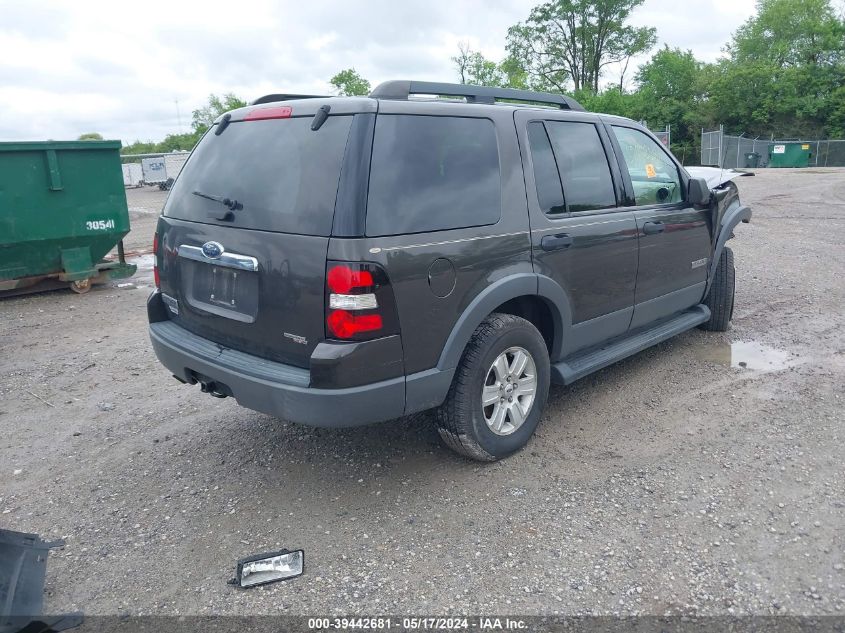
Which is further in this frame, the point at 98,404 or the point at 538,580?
the point at 98,404

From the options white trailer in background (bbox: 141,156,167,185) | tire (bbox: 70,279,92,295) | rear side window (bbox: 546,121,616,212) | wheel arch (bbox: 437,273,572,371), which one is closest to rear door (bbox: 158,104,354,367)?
wheel arch (bbox: 437,273,572,371)

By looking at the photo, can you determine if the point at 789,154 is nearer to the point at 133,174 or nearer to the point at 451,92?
the point at 451,92

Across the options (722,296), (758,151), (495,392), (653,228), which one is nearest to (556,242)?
(495,392)

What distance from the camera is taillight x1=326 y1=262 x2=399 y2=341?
2.89 m

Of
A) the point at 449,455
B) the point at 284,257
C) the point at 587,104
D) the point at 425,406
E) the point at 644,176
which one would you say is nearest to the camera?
the point at 284,257

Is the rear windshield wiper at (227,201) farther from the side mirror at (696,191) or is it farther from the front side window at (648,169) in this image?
the side mirror at (696,191)

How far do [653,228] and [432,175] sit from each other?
2.05 m

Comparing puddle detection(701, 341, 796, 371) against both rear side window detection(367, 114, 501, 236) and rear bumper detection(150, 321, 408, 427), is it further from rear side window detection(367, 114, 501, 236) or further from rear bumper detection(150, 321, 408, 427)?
rear bumper detection(150, 321, 408, 427)

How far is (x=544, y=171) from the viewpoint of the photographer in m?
3.86

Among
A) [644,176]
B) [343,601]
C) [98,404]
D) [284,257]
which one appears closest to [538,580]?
[343,601]

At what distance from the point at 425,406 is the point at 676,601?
54.2 inches

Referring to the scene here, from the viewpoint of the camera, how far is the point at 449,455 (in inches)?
152

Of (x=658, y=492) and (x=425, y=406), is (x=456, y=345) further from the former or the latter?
(x=658, y=492)

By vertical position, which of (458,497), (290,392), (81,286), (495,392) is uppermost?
(290,392)
